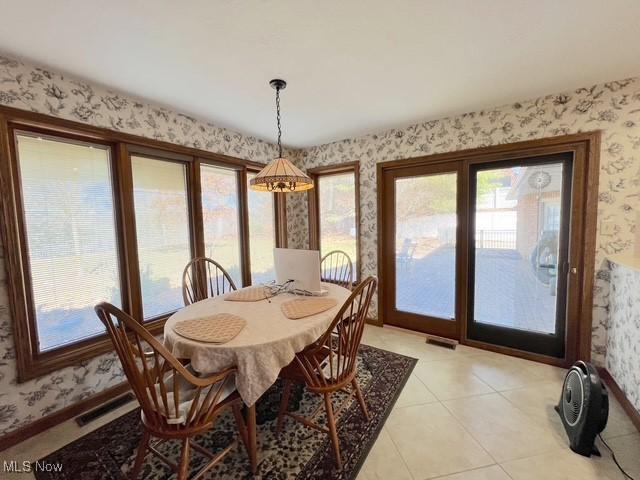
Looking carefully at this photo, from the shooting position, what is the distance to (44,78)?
1.79 meters

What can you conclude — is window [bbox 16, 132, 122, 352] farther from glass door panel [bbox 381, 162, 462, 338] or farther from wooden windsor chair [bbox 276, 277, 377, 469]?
glass door panel [bbox 381, 162, 462, 338]

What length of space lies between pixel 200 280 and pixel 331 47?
83.4 inches

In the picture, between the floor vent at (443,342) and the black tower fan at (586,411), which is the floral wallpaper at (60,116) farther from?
the black tower fan at (586,411)

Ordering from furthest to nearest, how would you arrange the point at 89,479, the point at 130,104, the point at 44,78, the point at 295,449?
the point at 130,104 < the point at 44,78 < the point at 295,449 < the point at 89,479

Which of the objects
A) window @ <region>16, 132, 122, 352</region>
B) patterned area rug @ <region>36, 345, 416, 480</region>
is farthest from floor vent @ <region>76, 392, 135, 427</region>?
window @ <region>16, 132, 122, 352</region>

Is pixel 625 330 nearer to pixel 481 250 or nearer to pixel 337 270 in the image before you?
pixel 481 250

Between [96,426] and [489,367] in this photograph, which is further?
[489,367]

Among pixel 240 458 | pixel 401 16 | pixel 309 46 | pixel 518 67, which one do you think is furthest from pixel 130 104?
pixel 518 67

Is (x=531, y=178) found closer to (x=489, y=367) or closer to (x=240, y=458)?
(x=489, y=367)

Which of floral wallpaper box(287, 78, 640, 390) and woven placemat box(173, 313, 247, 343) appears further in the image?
floral wallpaper box(287, 78, 640, 390)

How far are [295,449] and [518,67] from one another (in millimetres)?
2826

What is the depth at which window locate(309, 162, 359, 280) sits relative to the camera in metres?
3.55

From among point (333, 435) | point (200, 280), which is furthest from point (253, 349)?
point (200, 280)

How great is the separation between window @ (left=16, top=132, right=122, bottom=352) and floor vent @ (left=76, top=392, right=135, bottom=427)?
20.6 inches
